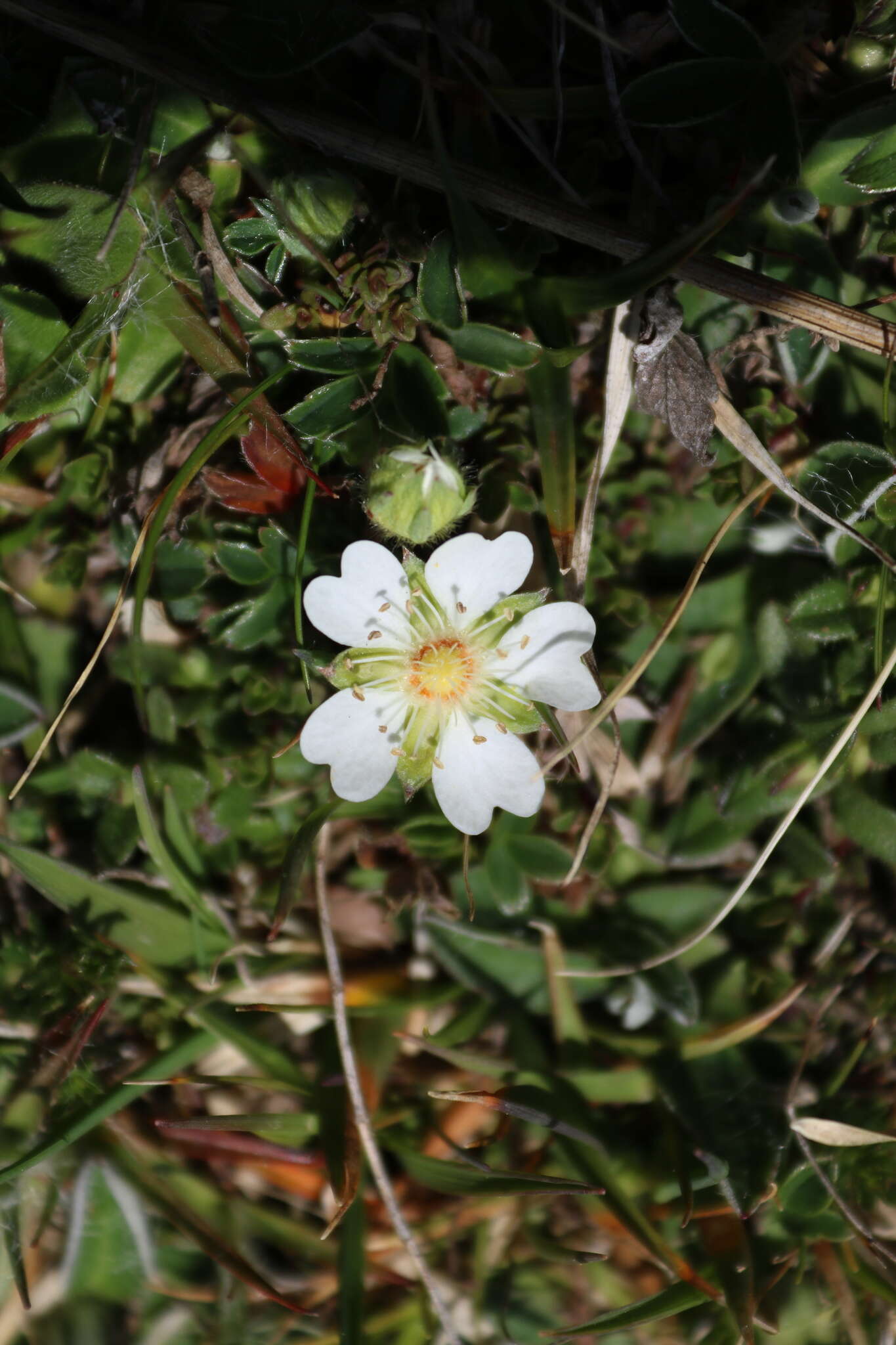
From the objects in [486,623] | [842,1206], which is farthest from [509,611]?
[842,1206]

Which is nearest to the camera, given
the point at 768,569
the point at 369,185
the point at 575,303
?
the point at 575,303

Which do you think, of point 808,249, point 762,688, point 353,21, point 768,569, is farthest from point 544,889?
point 353,21

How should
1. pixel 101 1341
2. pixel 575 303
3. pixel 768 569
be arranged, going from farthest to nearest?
pixel 101 1341 → pixel 768 569 → pixel 575 303

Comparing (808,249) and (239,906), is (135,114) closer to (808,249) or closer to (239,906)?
(808,249)

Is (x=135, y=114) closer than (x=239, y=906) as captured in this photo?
Yes

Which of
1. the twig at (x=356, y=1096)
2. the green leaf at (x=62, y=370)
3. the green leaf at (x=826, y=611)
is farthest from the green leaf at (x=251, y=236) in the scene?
the green leaf at (x=826, y=611)

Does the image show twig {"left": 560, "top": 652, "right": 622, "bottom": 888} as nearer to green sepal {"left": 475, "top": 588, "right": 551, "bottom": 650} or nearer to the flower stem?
green sepal {"left": 475, "top": 588, "right": 551, "bottom": 650}

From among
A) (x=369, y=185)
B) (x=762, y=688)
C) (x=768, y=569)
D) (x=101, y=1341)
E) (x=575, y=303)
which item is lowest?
(x=101, y=1341)

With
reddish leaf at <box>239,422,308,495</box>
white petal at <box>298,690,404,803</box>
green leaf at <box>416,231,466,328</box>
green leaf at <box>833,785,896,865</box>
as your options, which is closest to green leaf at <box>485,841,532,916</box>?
white petal at <box>298,690,404,803</box>
